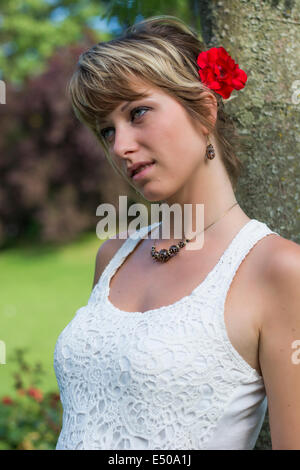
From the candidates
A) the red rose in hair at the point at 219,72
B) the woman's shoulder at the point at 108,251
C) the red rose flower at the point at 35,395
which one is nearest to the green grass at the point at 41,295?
the red rose flower at the point at 35,395

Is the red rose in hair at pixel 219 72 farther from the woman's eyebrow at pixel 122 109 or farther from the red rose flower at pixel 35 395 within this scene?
the red rose flower at pixel 35 395

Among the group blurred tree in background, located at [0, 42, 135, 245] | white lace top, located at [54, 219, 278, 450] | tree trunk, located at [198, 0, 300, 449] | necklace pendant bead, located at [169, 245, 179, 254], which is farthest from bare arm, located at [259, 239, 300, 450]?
blurred tree in background, located at [0, 42, 135, 245]

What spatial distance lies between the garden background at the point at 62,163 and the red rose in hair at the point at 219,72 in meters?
0.19

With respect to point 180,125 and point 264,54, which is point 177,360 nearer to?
point 180,125

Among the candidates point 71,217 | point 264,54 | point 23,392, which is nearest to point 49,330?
point 23,392

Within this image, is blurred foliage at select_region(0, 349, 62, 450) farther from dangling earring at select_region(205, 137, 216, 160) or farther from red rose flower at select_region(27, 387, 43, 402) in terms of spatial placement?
dangling earring at select_region(205, 137, 216, 160)

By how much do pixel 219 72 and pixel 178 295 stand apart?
78 cm

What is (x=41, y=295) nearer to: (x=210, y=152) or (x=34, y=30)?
(x=210, y=152)

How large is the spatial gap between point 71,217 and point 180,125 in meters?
11.9

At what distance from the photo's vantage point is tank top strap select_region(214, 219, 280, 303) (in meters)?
1.60

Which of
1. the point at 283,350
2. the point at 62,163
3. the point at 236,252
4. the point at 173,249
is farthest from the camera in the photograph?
the point at 62,163

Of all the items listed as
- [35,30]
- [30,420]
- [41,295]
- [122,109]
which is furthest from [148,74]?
[35,30]

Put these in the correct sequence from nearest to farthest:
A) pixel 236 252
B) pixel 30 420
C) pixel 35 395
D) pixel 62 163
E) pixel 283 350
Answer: pixel 283 350 → pixel 236 252 → pixel 35 395 → pixel 30 420 → pixel 62 163

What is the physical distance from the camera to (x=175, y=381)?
1.52 meters
